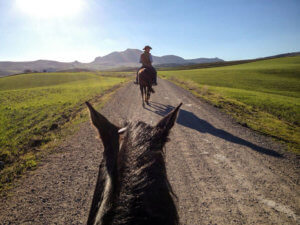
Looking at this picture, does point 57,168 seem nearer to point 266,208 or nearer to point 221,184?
point 221,184

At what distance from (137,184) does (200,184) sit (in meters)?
3.14

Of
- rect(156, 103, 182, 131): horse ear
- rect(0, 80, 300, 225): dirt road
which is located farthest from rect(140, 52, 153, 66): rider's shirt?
rect(156, 103, 182, 131): horse ear

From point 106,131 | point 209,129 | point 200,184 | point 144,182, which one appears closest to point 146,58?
point 209,129

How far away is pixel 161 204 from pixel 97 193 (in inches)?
22.2

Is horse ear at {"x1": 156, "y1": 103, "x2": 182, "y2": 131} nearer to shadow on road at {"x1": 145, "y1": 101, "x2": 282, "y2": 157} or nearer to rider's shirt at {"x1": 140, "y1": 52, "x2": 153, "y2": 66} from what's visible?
shadow on road at {"x1": 145, "y1": 101, "x2": 282, "y2": 157}

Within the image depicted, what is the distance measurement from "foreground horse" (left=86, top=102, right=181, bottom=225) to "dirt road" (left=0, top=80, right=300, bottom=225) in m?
0.51

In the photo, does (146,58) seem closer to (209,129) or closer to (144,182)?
(209,129)

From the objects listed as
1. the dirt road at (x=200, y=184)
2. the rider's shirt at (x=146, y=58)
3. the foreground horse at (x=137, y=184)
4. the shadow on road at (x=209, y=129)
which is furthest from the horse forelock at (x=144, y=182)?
the rider's shirt at (x=146, y=58)

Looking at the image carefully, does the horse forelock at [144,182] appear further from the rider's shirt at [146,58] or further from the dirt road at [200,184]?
the rider's shirt at [146,58]

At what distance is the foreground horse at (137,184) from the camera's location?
0.62 m

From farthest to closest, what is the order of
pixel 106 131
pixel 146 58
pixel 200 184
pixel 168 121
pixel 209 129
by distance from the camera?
1. pixel 146 58
2. pixel 209 129
3. pixel 200 184
4. pixel 106 131
5. pixel 168 121

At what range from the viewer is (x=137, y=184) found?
2.39ft

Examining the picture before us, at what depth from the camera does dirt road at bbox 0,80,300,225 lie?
2617 millimetres

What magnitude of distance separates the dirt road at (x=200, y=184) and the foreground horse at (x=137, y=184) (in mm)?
511
